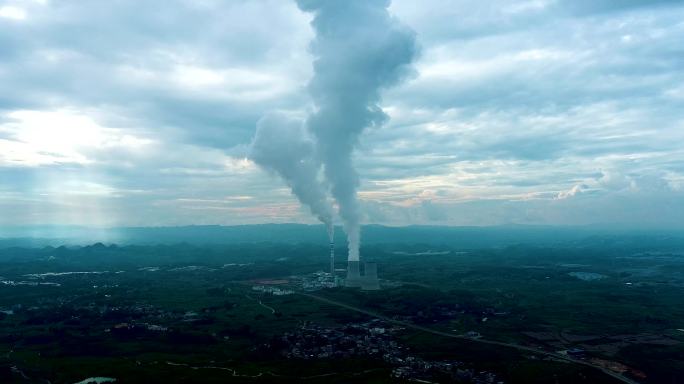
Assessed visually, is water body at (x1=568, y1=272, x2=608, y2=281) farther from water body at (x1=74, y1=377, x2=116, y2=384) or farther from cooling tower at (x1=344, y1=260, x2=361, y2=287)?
water body at (x1=74, y1=377, x2=116, y2=384)

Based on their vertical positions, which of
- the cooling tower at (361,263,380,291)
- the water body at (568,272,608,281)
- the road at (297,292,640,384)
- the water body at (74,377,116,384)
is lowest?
the water body at (74,377,116,384)

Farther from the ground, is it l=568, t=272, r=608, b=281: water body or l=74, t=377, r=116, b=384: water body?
l=568, t=272, r=608, b=281: water body

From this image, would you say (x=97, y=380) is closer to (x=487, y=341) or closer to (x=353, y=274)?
(x=487, y=341)

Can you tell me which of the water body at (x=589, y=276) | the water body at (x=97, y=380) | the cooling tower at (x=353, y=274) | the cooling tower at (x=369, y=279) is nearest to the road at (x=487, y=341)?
the cooling tower at (x=369, y=279)

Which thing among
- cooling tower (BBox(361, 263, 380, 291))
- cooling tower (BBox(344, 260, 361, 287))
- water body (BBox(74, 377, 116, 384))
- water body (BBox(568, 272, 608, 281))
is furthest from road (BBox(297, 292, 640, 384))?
water body (BBox(568, 272, 608, 281))

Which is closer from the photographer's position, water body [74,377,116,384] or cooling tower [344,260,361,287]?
water body [74,377,116,384]

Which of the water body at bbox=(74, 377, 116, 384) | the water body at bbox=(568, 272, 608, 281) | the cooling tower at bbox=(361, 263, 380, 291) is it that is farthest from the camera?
the water body at bbox=(568, 272, 608, 281)

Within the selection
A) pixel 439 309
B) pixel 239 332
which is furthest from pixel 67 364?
pixel 439 309

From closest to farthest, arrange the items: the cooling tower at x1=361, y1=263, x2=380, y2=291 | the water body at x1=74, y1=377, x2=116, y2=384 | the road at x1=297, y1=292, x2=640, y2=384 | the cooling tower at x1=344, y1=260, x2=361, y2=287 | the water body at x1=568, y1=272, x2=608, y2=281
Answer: the water body at x1=74, y1=377, x2=116, y2=384, the road at x1=297, y1=292, x2=640, y2=384, the cooling tower at x1=361, y1=263, x2=380, y2=291, the cooling tower at x1=344, y1=260, x2=361, y2=287, the water body at x1=568, y1=272, x2=608, y2=281

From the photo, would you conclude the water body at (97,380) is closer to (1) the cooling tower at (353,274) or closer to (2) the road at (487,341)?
(2) the road at (487,341)
